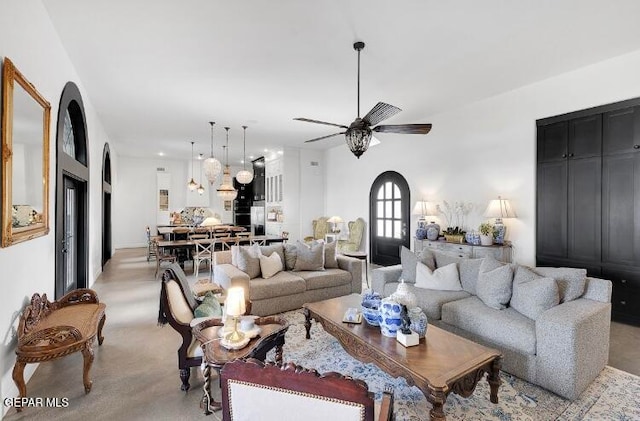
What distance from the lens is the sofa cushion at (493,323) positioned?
246 cm

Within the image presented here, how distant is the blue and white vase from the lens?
2.32 metres

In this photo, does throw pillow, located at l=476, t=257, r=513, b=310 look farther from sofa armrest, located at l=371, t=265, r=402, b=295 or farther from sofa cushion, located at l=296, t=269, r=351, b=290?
sofa cushion, located at l=296, t=269, r=351, b=290

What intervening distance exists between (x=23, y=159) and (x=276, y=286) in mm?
2737

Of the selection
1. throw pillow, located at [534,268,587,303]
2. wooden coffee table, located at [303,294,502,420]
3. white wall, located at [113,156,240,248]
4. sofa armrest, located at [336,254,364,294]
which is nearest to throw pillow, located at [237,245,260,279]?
sofa armrest, located at [336,254,364,294]

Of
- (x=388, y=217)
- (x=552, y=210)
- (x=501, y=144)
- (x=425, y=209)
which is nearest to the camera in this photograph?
(x=552, y=210)

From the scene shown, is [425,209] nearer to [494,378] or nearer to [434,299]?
[434,299]

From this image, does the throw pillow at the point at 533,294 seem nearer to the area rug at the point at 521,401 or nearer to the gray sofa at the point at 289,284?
the area rug at the point at 521,401

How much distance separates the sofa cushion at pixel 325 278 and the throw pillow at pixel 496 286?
193 cm

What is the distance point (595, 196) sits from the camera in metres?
3.92

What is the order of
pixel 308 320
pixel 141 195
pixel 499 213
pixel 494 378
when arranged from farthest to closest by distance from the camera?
pixel 141 195, pixel 499 213, pixel 308 320, pixel 494 378

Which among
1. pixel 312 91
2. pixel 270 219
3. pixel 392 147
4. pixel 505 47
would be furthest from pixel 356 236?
pixel 505 47

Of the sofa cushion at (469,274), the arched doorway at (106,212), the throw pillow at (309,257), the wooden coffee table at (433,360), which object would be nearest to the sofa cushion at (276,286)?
the throw pillow at (309,257)

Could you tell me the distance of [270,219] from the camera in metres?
9.76

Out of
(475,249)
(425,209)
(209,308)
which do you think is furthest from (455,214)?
(209,308)
